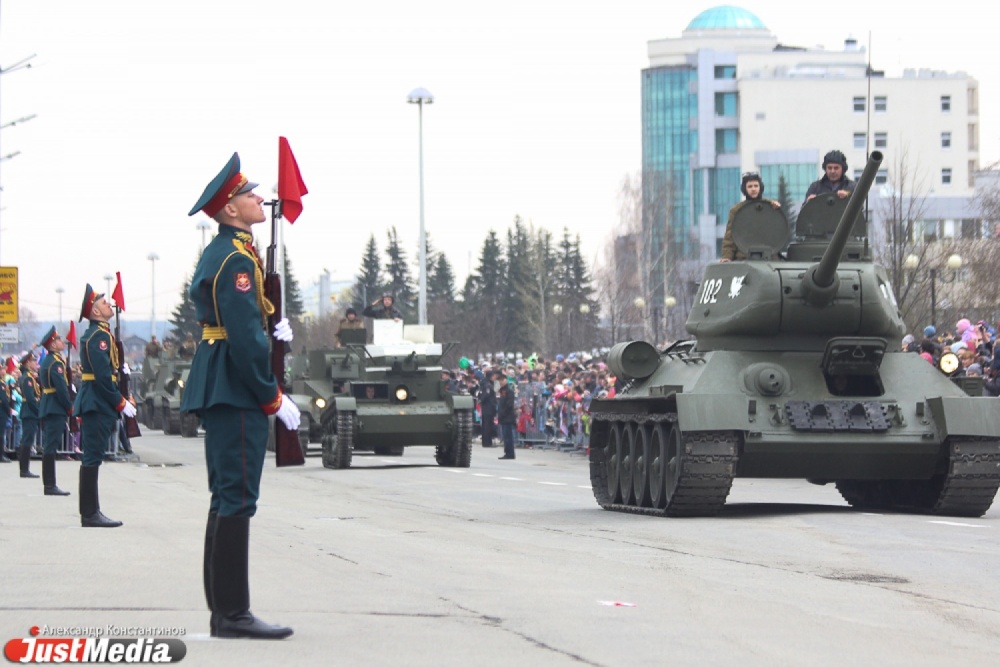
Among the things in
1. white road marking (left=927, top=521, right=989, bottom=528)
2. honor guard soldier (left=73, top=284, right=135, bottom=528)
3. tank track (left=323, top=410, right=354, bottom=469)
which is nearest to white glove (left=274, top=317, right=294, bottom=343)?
honor guard soldier (left=73, top=284, right=135, bottom=528)

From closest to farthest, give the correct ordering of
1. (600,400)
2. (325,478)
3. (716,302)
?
(716,302), (600,400), (325,478)

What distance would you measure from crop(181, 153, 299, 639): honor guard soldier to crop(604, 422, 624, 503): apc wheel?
1028 centimetres

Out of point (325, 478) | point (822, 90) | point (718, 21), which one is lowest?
point (325, 478)

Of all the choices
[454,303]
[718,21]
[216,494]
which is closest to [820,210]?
[216,494]

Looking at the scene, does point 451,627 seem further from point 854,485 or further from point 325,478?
point 325,478

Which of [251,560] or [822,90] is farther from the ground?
[822,90]

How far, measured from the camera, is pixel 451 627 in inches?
309

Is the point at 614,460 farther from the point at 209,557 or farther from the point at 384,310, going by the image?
the point at 384,310

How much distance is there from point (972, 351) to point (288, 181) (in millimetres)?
17490

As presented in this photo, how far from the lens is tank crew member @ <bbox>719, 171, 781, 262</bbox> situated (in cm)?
1708

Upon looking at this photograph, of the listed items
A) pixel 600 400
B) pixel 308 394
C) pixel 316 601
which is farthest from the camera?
pixel 308 394

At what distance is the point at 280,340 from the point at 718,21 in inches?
4911

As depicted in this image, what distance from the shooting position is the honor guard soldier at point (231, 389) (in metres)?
7.49

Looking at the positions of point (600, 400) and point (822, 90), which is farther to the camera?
point (822, 90)
